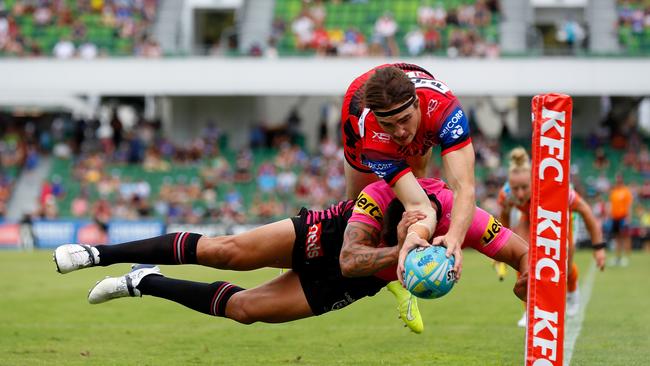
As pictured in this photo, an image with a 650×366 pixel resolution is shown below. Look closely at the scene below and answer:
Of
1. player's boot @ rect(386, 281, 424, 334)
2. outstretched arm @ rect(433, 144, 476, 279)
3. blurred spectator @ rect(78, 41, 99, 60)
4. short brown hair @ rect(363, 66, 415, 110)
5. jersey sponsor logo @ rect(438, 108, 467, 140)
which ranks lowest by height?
blurred spectator @ rect(78, 41, 99, 60)

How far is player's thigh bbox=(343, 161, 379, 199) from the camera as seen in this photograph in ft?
28.3

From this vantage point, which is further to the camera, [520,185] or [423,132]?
[520,185]

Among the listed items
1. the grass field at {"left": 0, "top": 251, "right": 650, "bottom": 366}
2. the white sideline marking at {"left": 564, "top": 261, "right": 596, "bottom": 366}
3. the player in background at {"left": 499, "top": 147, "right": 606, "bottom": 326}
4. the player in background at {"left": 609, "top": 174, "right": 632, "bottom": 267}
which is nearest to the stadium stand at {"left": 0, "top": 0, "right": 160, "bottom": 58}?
the player in background at {"left": 609, "top": 174, "right": 632, "bottom": 267}

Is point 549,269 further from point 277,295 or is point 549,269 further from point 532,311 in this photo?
point 277,295

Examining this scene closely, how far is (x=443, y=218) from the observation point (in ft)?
25.0

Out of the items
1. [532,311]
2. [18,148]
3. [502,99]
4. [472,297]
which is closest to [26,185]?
[18,148]

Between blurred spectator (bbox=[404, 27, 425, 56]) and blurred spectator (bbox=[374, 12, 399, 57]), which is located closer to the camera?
blurred spectator (bbox=[404, 27, 425, 56])

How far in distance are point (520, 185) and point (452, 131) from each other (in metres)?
4.18

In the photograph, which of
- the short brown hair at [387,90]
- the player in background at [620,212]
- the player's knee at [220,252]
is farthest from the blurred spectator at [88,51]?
the short brown hair at [387,90]

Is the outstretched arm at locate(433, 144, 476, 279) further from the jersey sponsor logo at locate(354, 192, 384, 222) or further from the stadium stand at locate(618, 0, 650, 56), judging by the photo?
the stadium stand at locate(618, 0, 650, 56)

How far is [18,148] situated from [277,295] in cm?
2944

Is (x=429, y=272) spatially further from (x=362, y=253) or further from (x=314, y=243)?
(x=314, y=243)

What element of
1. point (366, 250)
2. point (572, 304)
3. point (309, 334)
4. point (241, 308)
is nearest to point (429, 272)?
point (366, 250)

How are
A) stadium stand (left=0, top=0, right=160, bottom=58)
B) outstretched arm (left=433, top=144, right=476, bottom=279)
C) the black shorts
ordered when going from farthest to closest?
stadium stand (left=0, top=0, right=160, bottom=58), the black shorts, outstretched arm (left=433, top=144, right=476, bottom=279)
